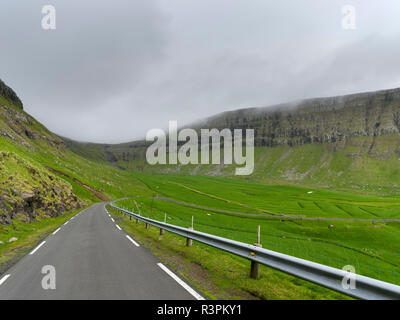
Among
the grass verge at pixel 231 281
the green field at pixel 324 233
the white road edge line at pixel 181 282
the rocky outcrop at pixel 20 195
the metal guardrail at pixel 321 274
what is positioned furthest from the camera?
the green field at pixel 324 233

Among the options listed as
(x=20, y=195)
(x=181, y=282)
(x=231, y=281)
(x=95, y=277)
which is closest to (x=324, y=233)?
(x=231, y=281)

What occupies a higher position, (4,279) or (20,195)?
(20,195)

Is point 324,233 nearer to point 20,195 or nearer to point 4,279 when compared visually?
point 20,195

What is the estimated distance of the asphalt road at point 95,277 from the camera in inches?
230

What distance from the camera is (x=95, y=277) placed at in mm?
7148

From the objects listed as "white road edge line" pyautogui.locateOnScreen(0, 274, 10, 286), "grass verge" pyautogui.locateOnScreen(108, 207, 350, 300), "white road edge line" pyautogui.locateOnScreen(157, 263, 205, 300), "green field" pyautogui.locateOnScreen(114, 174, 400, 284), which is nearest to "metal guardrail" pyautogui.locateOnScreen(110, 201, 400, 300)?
"grass verge" pyautogui.locateOnScreen(108, 207, 350, 300)

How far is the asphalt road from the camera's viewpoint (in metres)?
5.85

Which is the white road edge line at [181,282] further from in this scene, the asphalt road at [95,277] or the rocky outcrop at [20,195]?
the rocky outcrop at [20,195]

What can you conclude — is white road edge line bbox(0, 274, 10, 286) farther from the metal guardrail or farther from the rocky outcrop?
the rocky outcrop

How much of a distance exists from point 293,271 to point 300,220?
2752 inches

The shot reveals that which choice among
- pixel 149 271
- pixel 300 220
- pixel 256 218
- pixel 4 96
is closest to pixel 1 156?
pixel 149 271

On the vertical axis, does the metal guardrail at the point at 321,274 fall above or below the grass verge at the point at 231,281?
above

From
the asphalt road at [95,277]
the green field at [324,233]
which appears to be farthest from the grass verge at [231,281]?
the green field at [324,233]
